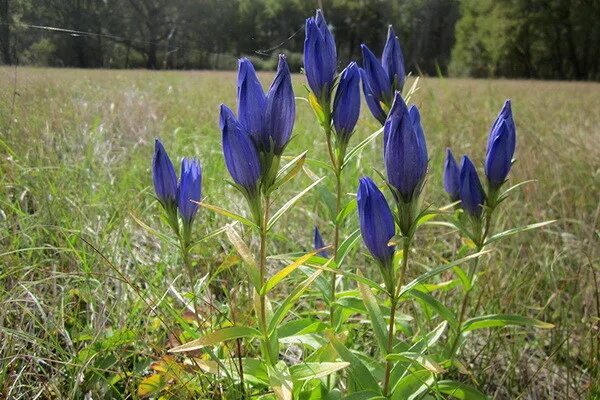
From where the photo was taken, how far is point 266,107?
948mm

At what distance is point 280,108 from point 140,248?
43.2 inches

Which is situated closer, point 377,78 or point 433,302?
point 433,302

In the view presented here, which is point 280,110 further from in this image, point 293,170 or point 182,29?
point 182,29

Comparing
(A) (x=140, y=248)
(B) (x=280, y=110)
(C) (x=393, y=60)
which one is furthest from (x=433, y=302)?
(A) (x=140, y=248)

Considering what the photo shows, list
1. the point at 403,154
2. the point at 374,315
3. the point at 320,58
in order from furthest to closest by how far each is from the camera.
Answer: the point at 320,58 → the point at 374,315 → the point at 403,154

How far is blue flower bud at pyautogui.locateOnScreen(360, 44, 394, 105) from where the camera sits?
4.28 ft

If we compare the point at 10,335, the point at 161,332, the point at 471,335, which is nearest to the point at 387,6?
the point at 471,335

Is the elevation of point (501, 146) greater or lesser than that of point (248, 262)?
greater

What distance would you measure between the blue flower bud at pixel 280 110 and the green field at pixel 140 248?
0.10m

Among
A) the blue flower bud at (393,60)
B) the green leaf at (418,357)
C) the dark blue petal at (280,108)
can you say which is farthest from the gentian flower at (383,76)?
the green leaf at (418,357)

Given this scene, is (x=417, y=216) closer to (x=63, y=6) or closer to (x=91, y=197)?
(x=91, y=197)

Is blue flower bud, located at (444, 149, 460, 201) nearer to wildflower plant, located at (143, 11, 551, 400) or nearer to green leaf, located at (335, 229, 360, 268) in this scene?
wildflower plant, located at (143, 11, 551, 400)

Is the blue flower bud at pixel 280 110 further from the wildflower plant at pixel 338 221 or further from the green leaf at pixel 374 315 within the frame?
the green leaf at pixel 374 315

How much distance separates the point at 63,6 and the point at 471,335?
2.12 m
